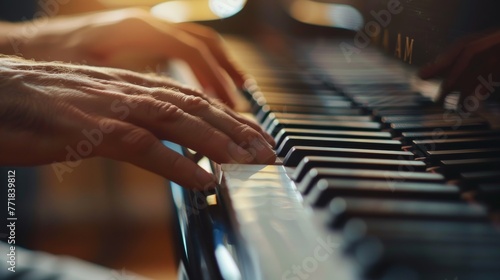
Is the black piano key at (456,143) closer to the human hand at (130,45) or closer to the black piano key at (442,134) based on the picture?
the black piano key at (442,134)

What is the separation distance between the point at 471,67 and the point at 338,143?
0.19 meters

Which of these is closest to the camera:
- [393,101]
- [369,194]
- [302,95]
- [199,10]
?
Result: [369,194]

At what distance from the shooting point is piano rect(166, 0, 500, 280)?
1.54ft

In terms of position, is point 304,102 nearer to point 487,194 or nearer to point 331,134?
point 331,134

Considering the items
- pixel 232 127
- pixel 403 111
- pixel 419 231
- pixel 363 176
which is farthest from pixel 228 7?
pixel 419 231

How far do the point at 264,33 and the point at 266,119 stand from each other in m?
0.83

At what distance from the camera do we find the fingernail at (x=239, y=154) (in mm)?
681

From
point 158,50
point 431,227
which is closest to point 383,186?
point 431,227

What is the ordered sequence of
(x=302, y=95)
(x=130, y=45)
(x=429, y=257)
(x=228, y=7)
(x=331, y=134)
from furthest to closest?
(x=228, y=7) < (x=130, y=45) < (x=302, y=95) < (x=331, y=134) < (x=429, y=257)

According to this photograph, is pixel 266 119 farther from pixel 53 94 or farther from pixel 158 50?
pixel 158 50

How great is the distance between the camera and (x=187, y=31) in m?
1.37

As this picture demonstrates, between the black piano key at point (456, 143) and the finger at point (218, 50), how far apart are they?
0.54m

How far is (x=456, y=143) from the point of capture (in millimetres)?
692

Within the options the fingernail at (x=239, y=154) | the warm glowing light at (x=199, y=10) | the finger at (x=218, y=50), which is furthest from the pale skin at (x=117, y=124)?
the warm glowing light at (x=199, y=10)
